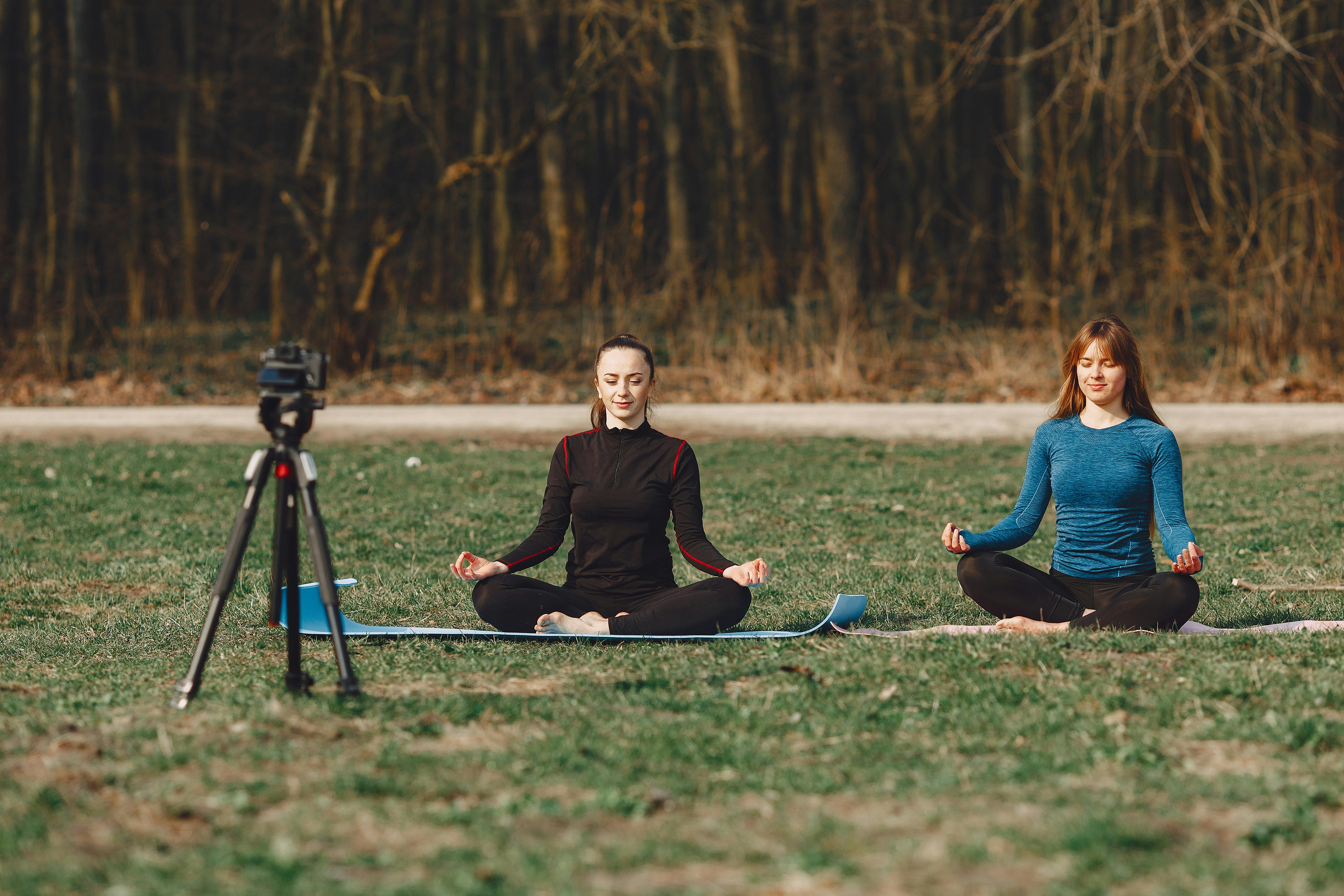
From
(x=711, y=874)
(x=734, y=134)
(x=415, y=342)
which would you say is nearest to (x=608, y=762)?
(x=711, y=874)

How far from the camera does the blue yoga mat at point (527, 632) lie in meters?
5.55

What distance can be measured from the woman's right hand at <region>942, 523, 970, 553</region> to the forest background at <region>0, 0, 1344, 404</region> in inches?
305

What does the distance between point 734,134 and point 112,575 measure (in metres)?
20.2

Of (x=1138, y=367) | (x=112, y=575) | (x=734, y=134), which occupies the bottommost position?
(x=112, y=575)

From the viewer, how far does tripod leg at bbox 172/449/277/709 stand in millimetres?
4227

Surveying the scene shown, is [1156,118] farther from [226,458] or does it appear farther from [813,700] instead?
[813,700]

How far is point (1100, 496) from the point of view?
5617 millimetres

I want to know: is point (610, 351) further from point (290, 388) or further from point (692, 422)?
point (692, 422)

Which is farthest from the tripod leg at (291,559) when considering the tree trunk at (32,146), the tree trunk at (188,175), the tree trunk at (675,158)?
the tree trunk at (188,175)

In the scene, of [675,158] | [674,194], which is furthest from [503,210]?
[674,194]

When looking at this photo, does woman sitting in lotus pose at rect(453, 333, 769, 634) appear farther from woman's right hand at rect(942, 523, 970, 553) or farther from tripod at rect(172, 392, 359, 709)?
tripod at rect(172, 392, 359, 709)

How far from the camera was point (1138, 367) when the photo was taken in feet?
18.4

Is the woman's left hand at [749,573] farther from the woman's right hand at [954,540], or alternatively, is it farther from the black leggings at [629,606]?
the woman's right hand at [954,540]

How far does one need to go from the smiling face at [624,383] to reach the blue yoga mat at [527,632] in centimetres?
85
